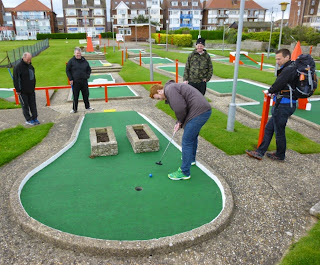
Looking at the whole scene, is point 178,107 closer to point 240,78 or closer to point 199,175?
point 199,175

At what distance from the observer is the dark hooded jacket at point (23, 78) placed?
7.55 m

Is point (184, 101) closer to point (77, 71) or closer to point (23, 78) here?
point (23, 78)

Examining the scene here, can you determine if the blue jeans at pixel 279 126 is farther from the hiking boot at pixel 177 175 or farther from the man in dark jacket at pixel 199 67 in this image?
the man in dark jacket at pixel 199 67

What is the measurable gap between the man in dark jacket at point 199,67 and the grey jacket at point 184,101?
318 centimetres

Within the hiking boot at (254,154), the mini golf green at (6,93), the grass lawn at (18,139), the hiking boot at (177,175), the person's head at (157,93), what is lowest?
the mini golf green at (6,93)

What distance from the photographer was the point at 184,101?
4.39 m

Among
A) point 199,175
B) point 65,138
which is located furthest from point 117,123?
point 199,175

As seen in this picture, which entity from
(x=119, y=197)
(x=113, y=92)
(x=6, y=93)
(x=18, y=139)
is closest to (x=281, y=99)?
(x=119, y=197)

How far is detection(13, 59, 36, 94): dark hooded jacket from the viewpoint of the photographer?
7555mm

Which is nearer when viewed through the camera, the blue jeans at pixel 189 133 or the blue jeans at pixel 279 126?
the blue jeans at pixel 189 133

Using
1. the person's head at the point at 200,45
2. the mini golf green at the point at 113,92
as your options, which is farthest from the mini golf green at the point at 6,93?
the person's head at the point at 200,45

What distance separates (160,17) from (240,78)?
67.8 meters

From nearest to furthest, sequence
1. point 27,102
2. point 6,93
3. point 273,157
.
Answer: point 273,157 → point 27,102 → point 6,93

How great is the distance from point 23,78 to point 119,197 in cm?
496
